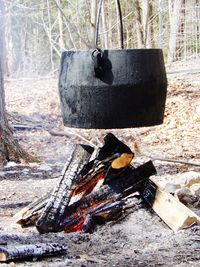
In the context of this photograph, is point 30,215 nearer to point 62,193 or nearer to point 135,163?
point 62,193

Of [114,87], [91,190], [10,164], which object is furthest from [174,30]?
[114,87]

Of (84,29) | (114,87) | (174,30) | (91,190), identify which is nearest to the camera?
(114,87)

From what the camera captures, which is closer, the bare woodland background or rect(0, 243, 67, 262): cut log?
rect(0, 243, 67, 262): cut log

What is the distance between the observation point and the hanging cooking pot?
2.86 meters

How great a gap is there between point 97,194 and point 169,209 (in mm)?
593

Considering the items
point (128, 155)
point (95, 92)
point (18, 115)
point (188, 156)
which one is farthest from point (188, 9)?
point (95, 92)

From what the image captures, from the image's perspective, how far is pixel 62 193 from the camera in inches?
153

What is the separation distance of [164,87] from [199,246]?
1.10 metres

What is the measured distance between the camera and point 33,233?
3783 mm

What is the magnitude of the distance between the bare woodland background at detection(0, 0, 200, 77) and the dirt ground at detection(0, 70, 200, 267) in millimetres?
1728

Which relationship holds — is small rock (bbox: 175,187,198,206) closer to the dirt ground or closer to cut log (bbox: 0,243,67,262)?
the dirt ground

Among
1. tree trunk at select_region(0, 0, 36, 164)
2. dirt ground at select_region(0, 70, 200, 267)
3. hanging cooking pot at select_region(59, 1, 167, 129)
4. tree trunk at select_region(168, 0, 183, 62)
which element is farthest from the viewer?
tree trunk at select_region(168, 0, 183, 62)

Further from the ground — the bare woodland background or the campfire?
the bare woodland background

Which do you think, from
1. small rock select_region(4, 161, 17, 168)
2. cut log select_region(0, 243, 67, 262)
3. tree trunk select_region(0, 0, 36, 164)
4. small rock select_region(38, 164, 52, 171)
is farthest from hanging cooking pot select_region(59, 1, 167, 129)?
tree trunk select_region(0, 0, 36, 164)
